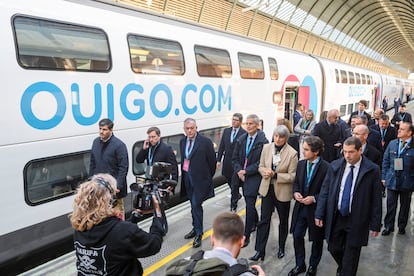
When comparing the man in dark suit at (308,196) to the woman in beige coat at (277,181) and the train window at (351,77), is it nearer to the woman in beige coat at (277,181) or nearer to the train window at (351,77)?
the woman in beige coat at (277,181)

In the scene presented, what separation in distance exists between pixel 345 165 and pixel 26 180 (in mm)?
3496

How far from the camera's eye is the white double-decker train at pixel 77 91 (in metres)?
3.72

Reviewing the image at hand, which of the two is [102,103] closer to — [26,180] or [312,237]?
[26,180]

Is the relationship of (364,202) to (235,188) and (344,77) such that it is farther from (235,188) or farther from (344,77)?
(344,77)

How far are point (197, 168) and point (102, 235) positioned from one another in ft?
9.35


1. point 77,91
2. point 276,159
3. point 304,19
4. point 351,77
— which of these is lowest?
point 276,159

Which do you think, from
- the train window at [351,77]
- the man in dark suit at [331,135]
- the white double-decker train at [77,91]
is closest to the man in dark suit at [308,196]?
the white double-decker train at [77,91]

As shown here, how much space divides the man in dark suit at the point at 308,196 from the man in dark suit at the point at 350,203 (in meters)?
0.18

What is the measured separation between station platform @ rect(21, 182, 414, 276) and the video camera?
4.45 feet

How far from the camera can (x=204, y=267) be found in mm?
1536

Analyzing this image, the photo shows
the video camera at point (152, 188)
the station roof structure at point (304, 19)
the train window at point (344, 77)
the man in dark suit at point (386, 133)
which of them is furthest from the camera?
the station roof structure at point (304, 19)

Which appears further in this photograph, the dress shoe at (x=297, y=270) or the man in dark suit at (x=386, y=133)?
the man in dark suit at (x=386, y=133)

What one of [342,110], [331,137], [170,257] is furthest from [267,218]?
[342,110]

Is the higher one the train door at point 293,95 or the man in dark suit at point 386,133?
the train door at point 293,95
